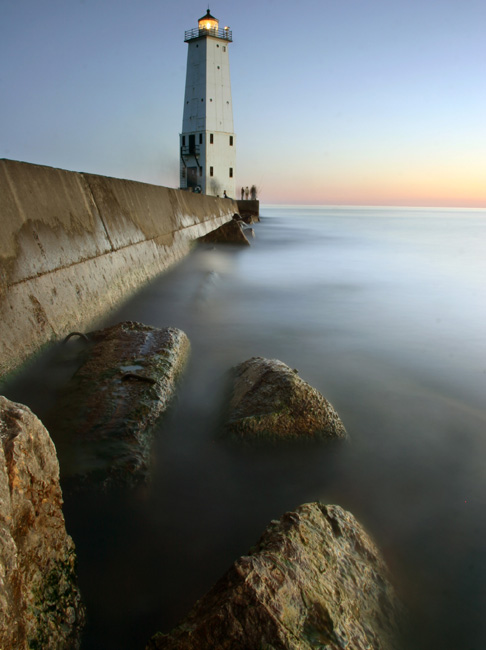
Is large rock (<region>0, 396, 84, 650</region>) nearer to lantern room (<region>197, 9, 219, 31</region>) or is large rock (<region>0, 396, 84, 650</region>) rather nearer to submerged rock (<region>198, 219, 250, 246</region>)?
submerged rock (<region>198, 219, 250, 246</region>)

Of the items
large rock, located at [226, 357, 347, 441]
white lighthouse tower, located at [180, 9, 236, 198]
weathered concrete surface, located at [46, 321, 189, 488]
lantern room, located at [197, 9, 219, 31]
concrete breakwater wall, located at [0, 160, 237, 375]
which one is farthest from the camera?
lantern room, located at [197, 9, 219, 31]

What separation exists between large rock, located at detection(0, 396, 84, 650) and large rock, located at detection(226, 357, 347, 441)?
884mm

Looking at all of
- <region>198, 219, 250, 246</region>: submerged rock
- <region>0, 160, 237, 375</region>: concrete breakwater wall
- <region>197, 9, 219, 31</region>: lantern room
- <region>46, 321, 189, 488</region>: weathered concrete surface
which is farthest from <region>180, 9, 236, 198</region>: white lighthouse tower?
<region>46, 321, 189, 488</region>: weathered concrete surface

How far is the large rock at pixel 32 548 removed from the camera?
0.83 meters

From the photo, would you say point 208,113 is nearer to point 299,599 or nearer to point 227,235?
point 227,235

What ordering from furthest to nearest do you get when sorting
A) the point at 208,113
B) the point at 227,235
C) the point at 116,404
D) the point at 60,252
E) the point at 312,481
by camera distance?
the point at 208,113
the point at 227,235
the point at 60,252
the point at 116,404
the point at 312,481

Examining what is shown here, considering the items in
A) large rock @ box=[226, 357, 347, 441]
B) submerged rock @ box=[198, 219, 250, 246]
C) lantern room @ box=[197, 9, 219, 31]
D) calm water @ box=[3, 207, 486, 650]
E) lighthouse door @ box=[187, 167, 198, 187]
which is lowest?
lighthouse door @ box=[187, 167, 198, 187]

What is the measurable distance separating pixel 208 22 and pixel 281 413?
33935 mm

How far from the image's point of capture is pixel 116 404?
1.83 metres

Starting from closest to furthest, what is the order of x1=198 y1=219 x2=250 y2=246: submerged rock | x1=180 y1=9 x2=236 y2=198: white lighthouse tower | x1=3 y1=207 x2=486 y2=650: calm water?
1. x1=3 y1=207 x2=486 y2=650: calm water
2. x1=198 y1=219 x2=250 y2=246: submerged rock
3. x1=180 y1=9 x2=236 y2=198: white lighthouse tower

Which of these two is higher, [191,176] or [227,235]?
[227,235]

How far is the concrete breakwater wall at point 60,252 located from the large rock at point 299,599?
1.44 m

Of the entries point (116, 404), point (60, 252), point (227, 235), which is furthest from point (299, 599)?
point (227, 235)

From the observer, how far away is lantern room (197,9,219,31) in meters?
29.2
